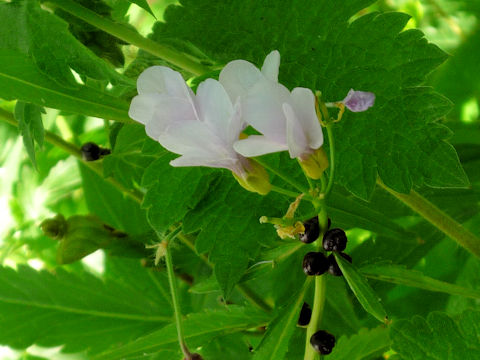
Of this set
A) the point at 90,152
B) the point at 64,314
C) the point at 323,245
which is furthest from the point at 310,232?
the point at 64,314

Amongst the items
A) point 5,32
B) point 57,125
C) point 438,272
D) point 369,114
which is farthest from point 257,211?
point 57,125

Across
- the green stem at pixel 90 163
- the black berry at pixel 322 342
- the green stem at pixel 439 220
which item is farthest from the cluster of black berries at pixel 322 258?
the green stem at pixel 90 163

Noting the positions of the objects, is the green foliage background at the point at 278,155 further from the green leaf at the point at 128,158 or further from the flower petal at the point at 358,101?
the flower petal at the point at 358,101

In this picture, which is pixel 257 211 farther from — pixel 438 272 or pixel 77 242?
pixel 438 272

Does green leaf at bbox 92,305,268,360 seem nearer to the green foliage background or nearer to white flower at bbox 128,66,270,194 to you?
the green foliage background

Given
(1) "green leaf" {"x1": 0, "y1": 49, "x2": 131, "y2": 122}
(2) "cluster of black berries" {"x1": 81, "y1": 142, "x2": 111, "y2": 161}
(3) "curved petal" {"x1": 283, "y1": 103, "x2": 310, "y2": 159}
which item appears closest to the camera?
(3) "curved petal" {"x1": 283, "y1": 103, "x2": 310, "y2": 159}

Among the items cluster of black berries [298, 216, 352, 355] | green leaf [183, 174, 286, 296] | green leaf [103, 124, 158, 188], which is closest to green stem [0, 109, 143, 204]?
green leaf [103, 124, 158, 188]

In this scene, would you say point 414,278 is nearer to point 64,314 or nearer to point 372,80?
point 372,80
